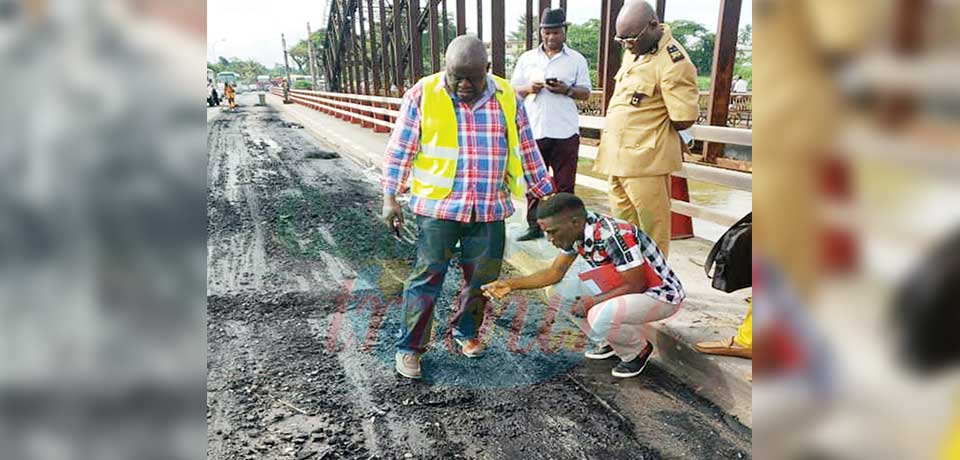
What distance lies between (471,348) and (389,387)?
0.51m

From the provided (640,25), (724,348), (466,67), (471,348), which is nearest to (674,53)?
(640,25)

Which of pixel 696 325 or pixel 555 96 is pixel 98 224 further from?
pixel 555 96

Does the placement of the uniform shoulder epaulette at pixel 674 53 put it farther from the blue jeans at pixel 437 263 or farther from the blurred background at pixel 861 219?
the blurred background at pixel 861 219

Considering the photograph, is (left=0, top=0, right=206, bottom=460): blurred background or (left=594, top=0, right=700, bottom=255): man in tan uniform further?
(left=594, top=0, right=700, bottom=255): man in tan uniform

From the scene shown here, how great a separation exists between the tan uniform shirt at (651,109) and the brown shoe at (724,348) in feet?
3.23

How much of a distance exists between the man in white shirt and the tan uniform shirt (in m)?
0.81

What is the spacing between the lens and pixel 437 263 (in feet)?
9.19

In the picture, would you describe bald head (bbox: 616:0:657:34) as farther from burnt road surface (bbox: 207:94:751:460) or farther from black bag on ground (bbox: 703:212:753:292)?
burnt road surface (bbox: 207:94:751:460)

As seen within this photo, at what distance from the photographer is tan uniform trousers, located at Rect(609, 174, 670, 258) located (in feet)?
11.1

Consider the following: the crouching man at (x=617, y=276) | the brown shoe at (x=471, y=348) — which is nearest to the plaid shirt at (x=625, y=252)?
the crouching man at (x=617, y=276)

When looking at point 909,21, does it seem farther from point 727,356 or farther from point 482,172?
point 727,356

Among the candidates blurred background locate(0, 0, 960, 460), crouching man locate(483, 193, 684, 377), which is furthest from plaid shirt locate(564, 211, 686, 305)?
blurred background locate(0, 0, 960, 460)

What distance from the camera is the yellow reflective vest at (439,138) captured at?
8.62 feet

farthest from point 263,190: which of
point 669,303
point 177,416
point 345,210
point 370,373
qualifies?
point 177,416
